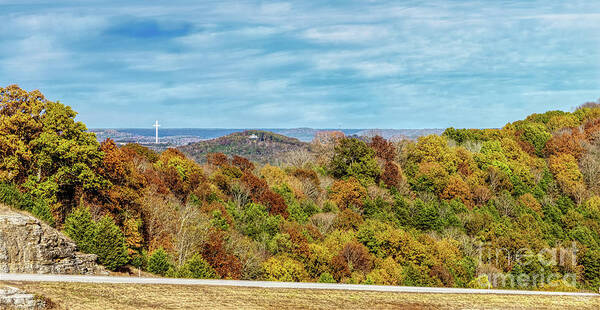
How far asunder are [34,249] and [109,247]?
668 cm

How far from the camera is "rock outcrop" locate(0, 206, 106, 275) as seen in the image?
35125mm

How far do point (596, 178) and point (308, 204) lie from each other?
7233cm

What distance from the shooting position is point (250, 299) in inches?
1176

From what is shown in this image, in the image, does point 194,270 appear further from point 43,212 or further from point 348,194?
point 348,194

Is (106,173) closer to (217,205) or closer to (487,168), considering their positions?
(217,205)

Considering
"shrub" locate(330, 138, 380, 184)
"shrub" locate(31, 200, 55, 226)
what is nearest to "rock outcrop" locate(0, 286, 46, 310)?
"shrub" locate(31, 200, 55, 226)

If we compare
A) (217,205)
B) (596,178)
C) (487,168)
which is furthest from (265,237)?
(596,178)

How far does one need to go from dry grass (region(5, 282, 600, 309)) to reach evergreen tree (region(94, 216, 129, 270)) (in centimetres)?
1392

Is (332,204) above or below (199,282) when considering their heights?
above

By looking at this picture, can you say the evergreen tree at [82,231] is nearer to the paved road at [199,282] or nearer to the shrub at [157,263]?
the shrub at [157,263]

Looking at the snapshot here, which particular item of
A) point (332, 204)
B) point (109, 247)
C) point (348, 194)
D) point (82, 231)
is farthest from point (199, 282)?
point (348, 194)

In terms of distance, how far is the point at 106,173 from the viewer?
2141 inches

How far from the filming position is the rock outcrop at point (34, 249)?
35.1 m

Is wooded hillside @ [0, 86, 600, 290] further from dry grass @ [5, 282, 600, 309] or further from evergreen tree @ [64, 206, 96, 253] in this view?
dry grass @ [5, 282, 600, 309]
